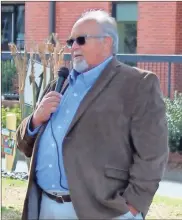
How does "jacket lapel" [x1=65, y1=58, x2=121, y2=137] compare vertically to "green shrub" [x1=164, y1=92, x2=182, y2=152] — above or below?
above

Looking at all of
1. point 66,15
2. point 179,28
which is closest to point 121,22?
point 66,15

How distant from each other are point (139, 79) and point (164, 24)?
12.8m

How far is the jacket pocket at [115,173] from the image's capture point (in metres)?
3.41

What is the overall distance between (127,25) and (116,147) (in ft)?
47.2

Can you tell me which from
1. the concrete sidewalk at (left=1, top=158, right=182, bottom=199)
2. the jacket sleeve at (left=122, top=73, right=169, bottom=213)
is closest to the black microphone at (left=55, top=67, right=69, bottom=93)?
the jacket sleeve at (left=122, top=73, right=169, bottom=213)

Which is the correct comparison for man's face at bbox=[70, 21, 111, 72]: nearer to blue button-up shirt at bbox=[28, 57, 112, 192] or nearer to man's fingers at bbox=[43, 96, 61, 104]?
blue button-up shirt at bbox=[28, 57, 112, 192]

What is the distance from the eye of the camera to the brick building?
16.0 meters

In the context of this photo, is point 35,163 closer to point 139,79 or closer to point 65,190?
point 65,190

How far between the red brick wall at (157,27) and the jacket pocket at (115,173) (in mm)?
12704

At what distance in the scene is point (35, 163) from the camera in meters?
3.61

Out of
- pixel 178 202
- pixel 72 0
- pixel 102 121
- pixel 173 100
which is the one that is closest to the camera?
pixel 102 121

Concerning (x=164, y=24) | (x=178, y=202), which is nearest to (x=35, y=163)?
(x=178, y=202)

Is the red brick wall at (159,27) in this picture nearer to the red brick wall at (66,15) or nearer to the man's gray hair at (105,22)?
the red brick wall at (66,15)

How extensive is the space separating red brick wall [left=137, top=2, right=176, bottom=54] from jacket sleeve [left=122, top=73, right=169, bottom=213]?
498 inches
